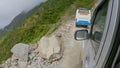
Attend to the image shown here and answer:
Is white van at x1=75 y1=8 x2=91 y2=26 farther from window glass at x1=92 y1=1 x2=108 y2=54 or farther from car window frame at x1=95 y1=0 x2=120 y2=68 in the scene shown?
car window frame at x1=95 y1=0 x2=120 y2=68

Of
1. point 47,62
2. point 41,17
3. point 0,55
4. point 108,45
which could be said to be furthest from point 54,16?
point 108,45

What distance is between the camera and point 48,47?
39.6ft

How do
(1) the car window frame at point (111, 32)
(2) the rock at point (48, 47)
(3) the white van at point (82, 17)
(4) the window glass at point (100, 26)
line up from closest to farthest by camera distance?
1. (1) the car window frame at point (111, 32)
2. (4) the window glass at point (100, 26)
3. (2) the rock at point (48, 47)
4. (3) the white van at point (82, 17)

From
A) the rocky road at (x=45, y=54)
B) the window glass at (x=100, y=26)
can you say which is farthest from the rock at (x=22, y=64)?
the window glass at (x=100, y=26)

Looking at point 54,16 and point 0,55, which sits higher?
point 54,16

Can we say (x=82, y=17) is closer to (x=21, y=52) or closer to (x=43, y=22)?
(x=21, y=52)

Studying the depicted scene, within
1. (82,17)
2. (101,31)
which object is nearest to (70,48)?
(82,17)

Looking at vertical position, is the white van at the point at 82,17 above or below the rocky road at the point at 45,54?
above

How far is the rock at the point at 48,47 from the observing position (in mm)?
11594

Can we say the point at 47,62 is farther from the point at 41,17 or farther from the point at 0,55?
the point at 41,17

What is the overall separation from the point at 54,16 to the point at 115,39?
17770 millimetres

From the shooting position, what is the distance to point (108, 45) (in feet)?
7.62

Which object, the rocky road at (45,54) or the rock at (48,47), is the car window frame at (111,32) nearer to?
the rocky road at (45,54)

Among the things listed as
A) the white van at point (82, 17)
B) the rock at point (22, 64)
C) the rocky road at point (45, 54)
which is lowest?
the rock at point (22, 64)
